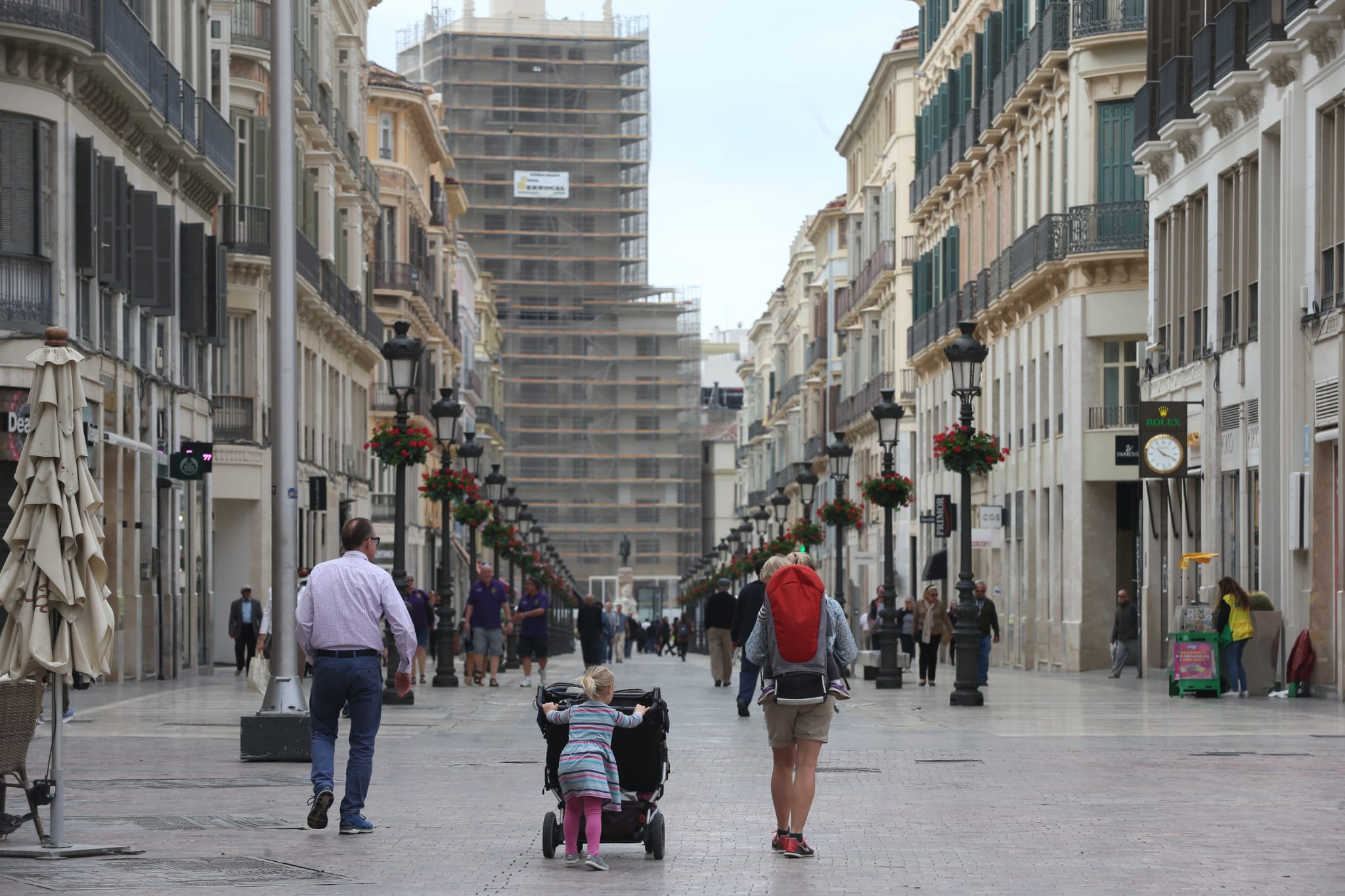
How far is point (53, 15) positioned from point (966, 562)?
43.8 ft

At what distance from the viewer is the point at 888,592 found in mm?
36438

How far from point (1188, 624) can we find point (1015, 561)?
22.0m

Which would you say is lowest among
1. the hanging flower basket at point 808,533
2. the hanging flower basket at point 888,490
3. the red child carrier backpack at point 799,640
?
the red child carrier backpack at point 799,640

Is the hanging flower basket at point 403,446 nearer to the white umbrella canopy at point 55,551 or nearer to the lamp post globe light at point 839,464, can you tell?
the lamp post globe light at point 839,464

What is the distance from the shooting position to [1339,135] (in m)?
29.5

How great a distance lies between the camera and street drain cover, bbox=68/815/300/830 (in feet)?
44.0

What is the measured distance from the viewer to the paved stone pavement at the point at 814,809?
36.6 feet

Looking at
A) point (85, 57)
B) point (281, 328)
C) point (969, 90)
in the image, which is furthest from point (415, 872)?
point (969, 90)

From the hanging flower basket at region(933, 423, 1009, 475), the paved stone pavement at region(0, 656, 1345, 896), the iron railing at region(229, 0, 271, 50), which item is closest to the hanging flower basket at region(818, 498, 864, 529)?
the hanging flower basket at region(933, 423, 1009, 475)

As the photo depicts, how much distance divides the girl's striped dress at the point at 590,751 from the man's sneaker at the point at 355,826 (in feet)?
5.14

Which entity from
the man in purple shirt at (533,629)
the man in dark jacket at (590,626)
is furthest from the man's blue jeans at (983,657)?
the man in dark jacket at (590,626)

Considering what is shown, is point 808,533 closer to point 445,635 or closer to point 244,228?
point 244,228

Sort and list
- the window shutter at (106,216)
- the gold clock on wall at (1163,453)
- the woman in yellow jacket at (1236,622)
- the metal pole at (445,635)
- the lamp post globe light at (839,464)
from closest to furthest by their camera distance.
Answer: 1. the woman in yellow jacket at (1236,622)
2. the window shutter at (106,216)
3. the metal pole at (445,635)
4. the gold clock on wall at (1163,453)
5. the lamp post globe light at (839,464)

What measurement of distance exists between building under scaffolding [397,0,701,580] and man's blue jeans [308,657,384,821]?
115909 millimetres
